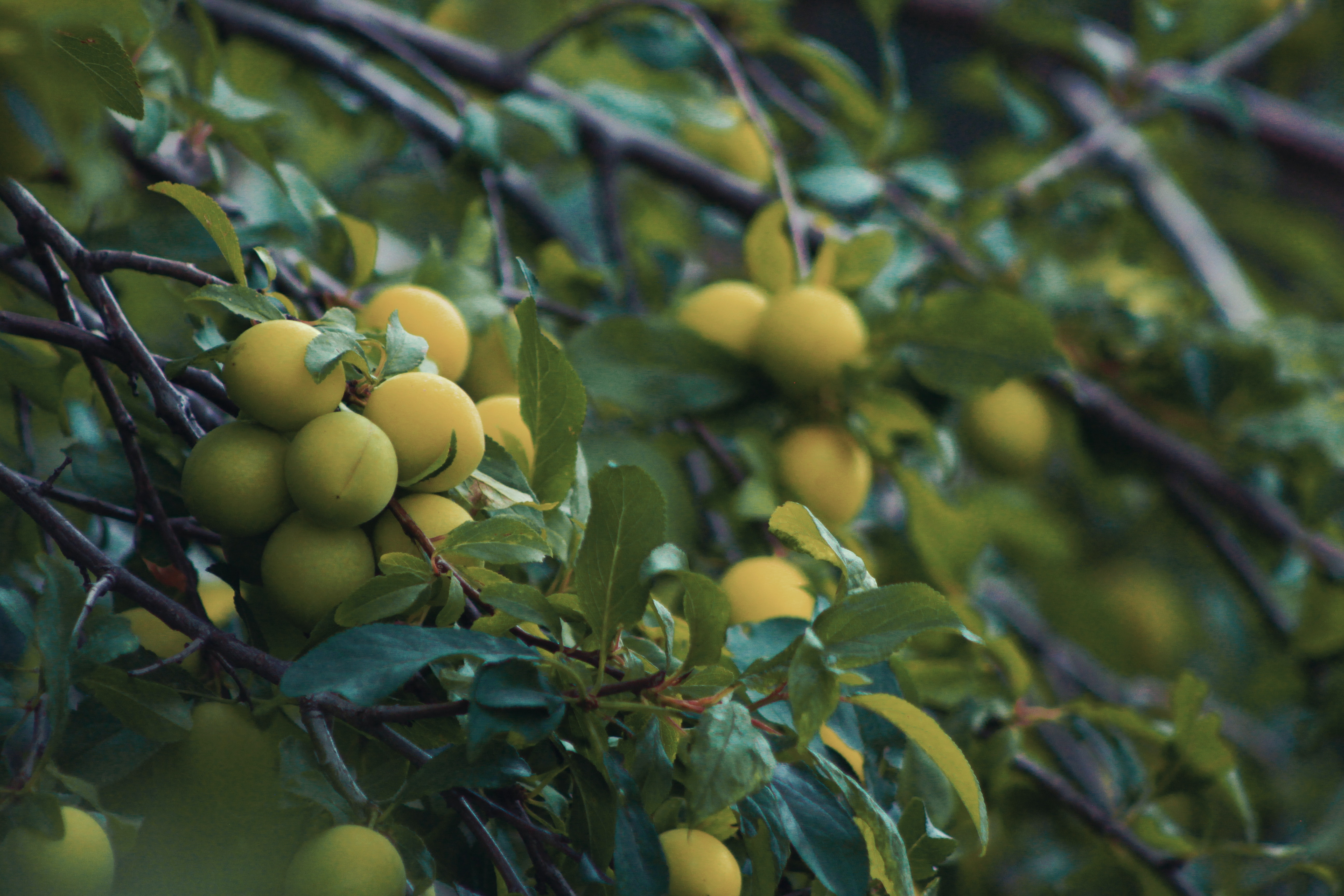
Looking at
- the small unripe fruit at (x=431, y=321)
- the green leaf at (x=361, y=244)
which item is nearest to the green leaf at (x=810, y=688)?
the small unripe fruit at (x=431, y=321)

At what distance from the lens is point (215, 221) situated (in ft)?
1.32

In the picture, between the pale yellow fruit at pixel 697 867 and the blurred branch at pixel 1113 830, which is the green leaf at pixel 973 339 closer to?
the blurred branch at pixel 1113 830

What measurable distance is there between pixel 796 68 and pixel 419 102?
5.57ft

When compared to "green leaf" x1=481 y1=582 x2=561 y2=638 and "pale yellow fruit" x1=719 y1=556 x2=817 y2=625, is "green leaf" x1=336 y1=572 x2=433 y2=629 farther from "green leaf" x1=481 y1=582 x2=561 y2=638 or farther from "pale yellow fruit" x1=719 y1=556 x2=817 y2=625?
"pale yellow fruit" x1=719 y1=556 x2=817 y2=625

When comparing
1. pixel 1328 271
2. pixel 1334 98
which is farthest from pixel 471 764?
pixel 1334 98

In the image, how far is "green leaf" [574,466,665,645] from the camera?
1.24 feet

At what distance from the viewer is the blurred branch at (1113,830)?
68 cm

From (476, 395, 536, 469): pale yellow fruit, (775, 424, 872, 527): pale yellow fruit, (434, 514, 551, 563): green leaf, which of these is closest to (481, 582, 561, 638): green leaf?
(434, 514, 551, 563): green leaf

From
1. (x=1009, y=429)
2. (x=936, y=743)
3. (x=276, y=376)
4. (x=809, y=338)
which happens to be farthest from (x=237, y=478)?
(x=1009, y=429)

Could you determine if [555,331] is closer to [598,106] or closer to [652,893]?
[598,106]

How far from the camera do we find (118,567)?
38cm

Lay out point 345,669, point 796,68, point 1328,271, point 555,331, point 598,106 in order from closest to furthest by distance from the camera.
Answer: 1. point 345,669
2. point 555,331
3. point 598,106
4. point 1328,271
5. point 796,68

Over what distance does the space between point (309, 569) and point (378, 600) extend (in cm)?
4

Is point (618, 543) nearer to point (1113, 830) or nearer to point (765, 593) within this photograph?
point (765, 593)
